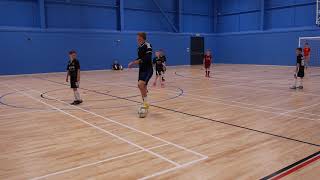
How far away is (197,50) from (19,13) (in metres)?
15.8

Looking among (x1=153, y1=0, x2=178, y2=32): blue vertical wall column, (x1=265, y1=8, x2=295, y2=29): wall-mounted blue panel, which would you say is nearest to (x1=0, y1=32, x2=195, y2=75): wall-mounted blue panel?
(x1=153, y1=0, x2=178, y2=32): blue vertical wall column

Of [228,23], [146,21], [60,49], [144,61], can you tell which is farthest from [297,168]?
[228,23]

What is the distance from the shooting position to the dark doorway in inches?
1120

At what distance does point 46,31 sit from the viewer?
19.8 meters

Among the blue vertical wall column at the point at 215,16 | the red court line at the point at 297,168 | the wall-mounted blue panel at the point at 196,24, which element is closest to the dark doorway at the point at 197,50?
the wall-mounted blue panel at the point at 196,24

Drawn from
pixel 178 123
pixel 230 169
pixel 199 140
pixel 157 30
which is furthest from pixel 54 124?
pixel 157 30

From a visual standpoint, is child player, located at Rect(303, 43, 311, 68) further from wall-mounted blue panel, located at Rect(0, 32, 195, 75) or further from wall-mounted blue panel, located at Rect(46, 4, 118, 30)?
wall-mounted blue panel, located at Rect(46, 4, 118, 30)

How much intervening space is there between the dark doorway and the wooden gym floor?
63.9ft

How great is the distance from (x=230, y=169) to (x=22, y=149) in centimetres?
323

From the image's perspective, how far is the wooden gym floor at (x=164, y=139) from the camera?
3.96 meters

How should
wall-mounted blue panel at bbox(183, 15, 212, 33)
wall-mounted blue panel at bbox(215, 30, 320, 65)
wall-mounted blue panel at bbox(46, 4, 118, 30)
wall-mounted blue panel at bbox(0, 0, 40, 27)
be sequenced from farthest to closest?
wall-mounted blue panel at bbox(183, 15, 212, 33), wall-mounted blue panel at bbox(215, 30, 320, 65), wall-mounted blue panel at bbox(46, 4, 118, 30), wall-mounted blue panel at bbox(0, 0, 40, 27)

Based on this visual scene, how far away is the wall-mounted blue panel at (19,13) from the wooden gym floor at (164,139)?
11696mm

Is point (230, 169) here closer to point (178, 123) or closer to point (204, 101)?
point (178, 123)

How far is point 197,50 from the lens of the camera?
94.8 feet
